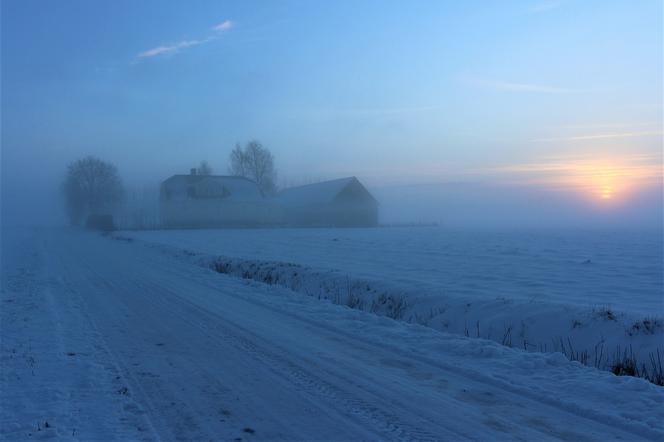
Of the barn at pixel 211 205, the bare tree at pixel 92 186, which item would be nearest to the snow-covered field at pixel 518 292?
the barn at pixel 211 205

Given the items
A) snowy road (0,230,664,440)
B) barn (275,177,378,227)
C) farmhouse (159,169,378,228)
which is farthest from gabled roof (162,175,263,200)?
snowy road (0,230,664,440)

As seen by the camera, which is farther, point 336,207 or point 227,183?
point 227,183

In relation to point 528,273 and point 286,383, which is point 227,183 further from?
point 286,383

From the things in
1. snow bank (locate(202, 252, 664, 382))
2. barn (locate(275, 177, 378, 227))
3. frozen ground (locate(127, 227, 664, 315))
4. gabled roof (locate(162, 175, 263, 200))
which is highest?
gabled roof (locate(162, 175, 263, 200))

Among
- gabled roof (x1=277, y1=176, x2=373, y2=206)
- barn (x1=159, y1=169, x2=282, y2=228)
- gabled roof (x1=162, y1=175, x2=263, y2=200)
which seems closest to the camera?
barn (x1=159, y1=169, x2=282, y2=228)

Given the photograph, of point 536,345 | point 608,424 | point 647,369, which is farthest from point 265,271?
point 608,424

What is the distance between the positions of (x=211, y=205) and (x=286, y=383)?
66792 millimetres

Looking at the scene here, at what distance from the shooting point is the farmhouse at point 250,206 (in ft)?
233

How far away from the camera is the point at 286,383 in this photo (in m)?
6.32

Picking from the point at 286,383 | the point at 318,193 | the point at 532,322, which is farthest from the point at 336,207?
the point at 286,383

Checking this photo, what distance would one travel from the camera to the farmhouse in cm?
7100

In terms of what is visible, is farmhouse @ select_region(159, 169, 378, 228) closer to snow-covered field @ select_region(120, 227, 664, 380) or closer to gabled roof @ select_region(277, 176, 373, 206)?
gabled roof @ select_region(277, 176, 373, 206)

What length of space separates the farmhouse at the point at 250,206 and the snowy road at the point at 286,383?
60800 mm

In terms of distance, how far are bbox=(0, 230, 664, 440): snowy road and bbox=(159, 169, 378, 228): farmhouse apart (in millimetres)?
60800
